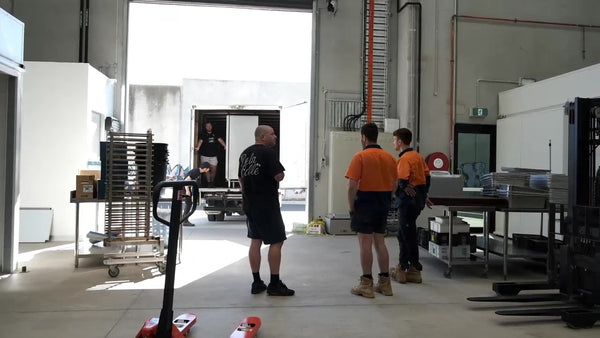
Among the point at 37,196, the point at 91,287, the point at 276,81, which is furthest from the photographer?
the point at 276,81

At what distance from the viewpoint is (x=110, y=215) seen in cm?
511

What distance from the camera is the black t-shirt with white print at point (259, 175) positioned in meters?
4.12

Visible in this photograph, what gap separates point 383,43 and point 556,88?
11.4 feet

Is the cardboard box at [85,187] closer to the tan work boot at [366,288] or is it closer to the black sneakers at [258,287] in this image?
the black sneakers at [258,287]

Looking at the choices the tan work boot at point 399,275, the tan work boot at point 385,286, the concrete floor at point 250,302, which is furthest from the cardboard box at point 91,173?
the tan work boot at point 399,275

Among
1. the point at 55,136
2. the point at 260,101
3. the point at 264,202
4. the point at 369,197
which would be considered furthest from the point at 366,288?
the point at 260,101

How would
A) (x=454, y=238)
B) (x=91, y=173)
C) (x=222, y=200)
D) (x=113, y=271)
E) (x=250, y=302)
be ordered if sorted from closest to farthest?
(x=250, y=302) < (x=113, y=271) < (x=454, y=238) < (x=91, y=173) < (x=222, y=200)

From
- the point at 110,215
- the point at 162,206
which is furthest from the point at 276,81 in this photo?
the point at 110,215

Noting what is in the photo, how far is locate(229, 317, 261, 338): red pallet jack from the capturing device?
295cm

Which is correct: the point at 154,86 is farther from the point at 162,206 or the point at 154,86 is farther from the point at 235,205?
the point at 162,206

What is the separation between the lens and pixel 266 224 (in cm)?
414

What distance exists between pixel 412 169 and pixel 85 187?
3.92 meters

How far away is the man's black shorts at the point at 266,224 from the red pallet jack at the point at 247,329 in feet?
3.35

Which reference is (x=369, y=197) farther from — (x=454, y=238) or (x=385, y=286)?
(x=454, y=238)
